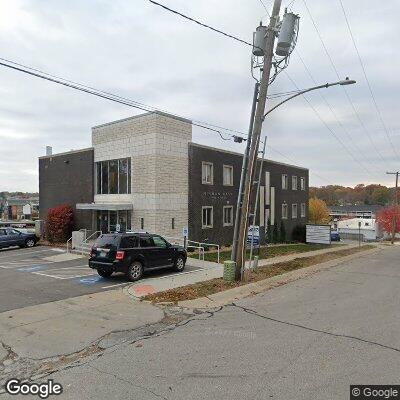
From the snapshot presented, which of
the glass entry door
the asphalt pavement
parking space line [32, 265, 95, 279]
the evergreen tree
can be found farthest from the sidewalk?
the evergreen tree

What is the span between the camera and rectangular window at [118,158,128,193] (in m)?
25.5

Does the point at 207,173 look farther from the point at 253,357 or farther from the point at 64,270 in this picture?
the point at 253,357

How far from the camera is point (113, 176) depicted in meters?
26.4

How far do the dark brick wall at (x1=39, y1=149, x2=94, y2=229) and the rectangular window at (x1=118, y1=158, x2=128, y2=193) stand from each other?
2.90 meters

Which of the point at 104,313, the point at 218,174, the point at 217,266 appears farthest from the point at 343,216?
the point at 104,313

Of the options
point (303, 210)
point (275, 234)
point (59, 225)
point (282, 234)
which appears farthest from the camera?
point (303, 210)

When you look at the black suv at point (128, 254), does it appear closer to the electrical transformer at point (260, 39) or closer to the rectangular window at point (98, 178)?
the electrical transformer at point (260, 39)

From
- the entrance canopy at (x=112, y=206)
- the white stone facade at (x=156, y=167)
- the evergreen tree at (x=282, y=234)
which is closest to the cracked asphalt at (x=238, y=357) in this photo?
the white stone facade at (x=156, y=167)

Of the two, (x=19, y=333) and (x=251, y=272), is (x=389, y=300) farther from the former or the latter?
(x=19, y=333)

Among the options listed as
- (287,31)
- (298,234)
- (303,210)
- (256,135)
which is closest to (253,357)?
(256,135)

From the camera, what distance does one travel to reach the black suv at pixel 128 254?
1395 centimetres

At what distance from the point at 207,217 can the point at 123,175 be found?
6.39 metres

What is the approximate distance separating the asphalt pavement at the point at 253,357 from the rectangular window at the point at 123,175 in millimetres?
16516

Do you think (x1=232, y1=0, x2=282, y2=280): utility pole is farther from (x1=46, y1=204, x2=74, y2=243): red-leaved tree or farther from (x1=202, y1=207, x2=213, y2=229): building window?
(x1=46, y1=204, x2=74, y2=243): red-leaved tree
